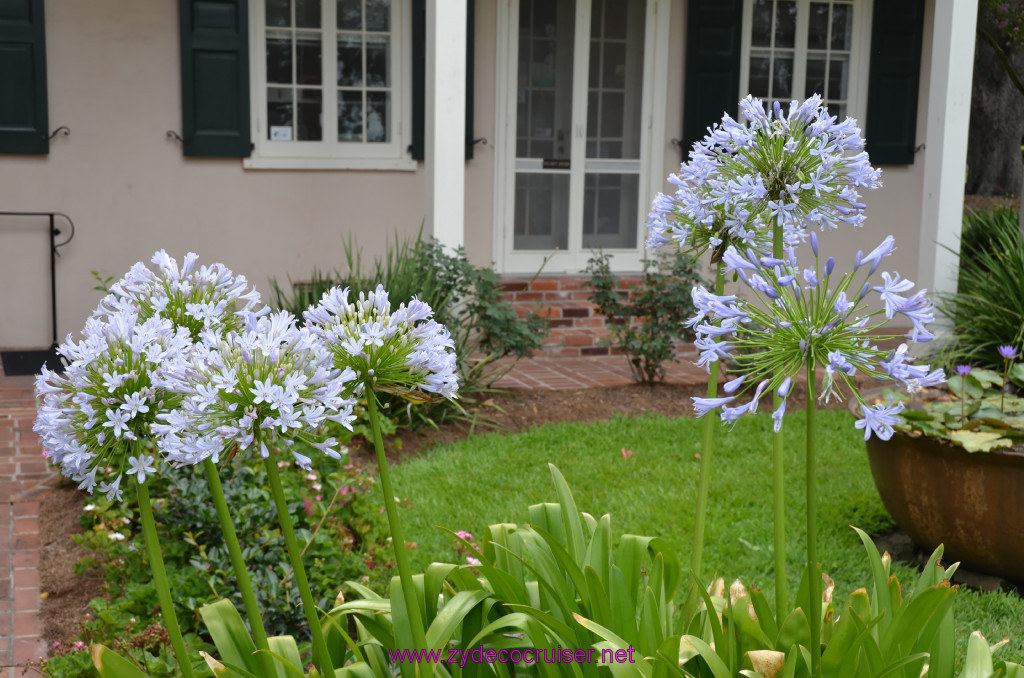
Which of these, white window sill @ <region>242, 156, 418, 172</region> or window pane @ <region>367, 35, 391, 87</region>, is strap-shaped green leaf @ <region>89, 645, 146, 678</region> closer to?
white window sill @ <region>242, 156, 418, 172</region>

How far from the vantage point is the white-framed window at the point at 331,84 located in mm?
8193

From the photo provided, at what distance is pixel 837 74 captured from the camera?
944cm

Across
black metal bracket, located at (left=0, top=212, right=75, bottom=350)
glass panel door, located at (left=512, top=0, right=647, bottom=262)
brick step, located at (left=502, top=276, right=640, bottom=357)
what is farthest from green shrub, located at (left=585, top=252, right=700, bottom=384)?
black metal bracket, located at (left=0, top=212, right=75, bottom=350)

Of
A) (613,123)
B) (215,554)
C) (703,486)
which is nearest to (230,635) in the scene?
(703,486)

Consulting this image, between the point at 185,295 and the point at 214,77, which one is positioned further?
the point at 214,77

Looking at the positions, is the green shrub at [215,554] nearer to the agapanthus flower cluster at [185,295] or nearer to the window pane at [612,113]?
the agapanthus flower cluster at [185,295]

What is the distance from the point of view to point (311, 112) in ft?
27.5

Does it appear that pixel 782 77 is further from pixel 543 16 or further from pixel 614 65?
pixel 543 16

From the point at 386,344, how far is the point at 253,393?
0.26 metres

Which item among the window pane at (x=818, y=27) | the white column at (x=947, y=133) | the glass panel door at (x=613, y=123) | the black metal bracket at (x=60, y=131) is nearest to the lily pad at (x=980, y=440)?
the white column at (x=947, y=133)

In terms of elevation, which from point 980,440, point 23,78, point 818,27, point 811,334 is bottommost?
point 980,440

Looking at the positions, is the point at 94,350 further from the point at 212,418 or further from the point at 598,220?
the point at 598,220

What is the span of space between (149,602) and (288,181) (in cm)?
550

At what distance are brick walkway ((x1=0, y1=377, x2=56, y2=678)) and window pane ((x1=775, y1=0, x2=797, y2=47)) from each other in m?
6.79
